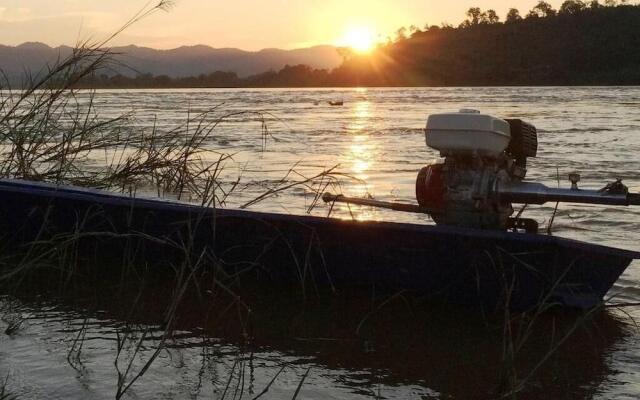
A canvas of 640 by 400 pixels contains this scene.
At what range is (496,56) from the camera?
4451 inches

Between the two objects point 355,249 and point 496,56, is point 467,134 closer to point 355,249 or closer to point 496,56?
point 355,249

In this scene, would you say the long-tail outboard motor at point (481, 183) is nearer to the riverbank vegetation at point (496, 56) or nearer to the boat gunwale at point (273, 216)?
the boat gunwale at point (273, 216)

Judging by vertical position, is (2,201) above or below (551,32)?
below

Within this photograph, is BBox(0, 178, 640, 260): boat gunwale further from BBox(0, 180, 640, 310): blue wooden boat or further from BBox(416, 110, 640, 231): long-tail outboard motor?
BBox(416, 110, 640, 231): long-tail outboard motor

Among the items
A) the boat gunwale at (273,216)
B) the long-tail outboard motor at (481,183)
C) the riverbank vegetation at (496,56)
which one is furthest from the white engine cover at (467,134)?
the riverbank vegetation at (496,56)

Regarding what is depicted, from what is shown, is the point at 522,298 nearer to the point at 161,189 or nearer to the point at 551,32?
the point at 161,189

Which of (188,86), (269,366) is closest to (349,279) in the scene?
(269,366)

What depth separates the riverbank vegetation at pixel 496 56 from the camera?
10181 centimetres

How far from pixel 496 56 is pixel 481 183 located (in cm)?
11217

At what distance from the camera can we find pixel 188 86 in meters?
116

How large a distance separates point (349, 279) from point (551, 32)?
4741 inches

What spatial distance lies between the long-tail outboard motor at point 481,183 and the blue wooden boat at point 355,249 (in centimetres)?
30

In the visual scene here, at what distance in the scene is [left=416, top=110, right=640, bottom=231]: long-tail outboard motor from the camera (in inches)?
186

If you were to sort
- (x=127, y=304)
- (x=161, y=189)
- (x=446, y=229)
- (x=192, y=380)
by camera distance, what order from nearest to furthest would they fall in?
(x=192, y=380) → (x=446, y=229) → (x=127, y=304) → (x=161, y=189)
